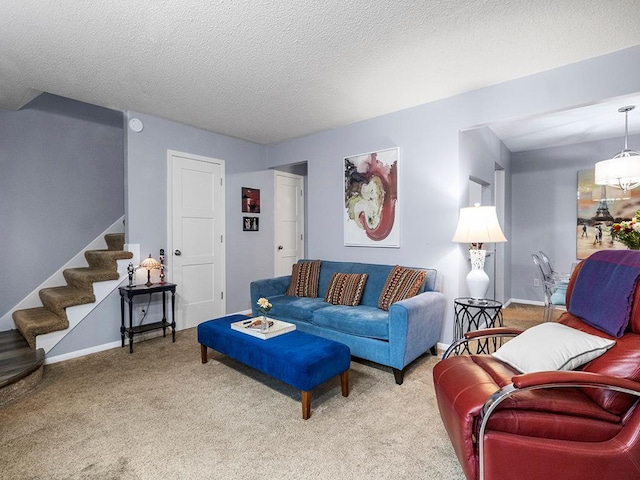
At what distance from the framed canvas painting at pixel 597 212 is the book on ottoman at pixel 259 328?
192 inches

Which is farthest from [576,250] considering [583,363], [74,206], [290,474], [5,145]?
[5,145]

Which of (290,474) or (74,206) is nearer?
(290,474)

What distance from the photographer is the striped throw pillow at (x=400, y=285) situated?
10.1ft

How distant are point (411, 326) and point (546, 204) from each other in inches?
168

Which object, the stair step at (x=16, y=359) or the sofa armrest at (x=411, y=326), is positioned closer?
the stair step at (x=16, y=359)

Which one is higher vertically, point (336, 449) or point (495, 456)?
point (495, 456)

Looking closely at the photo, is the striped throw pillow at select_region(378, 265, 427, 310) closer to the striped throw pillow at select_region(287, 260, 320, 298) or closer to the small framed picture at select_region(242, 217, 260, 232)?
the striped throw pillow at select_region(287, 260, 320, 298)

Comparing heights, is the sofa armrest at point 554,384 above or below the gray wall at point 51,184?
below

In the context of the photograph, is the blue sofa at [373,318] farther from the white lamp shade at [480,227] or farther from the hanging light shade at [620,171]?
the hanging light shade at [620,171]

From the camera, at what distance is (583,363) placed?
1.51m

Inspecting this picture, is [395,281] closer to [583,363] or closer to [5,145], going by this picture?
[583,363]

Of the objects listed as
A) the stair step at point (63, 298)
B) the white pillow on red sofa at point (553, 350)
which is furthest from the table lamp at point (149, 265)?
the white pillow on red sofa at point (553, 350)

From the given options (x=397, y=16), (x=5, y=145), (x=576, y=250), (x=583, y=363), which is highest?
(x=397, y=16)

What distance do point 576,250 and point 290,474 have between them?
217 inches
